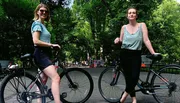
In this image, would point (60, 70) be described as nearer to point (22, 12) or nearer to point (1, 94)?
point (1, 94)

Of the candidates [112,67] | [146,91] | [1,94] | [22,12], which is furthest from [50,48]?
[22,12]

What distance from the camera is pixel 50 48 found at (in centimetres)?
427

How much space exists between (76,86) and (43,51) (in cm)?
119

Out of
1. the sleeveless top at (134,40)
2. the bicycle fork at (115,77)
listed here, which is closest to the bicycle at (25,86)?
the bicycle fork at (115,77)

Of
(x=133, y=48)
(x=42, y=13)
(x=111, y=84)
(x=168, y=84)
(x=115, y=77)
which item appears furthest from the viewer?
(x=111, y=84)

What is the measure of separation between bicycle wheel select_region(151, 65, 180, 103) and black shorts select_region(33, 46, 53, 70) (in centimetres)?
191

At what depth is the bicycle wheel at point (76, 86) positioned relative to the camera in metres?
4.87

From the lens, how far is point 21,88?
4176 mm

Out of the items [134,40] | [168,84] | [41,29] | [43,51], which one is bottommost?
[168,84]

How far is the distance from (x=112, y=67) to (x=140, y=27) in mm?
1135

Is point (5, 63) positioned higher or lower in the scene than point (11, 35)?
lower

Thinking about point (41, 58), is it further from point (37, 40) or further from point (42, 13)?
point (42, 13)

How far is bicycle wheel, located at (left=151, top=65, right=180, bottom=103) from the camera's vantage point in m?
4.56

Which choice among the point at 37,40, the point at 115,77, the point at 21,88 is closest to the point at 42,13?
the point at 37,40
